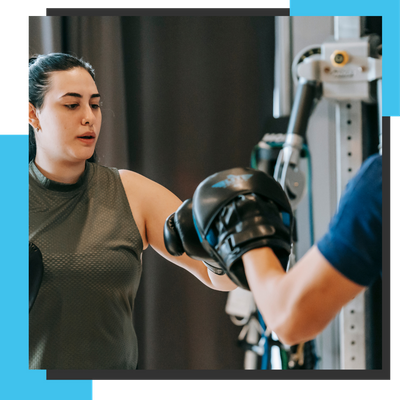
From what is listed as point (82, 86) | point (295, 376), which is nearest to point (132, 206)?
point (82, 86)

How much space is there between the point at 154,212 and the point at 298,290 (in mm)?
740

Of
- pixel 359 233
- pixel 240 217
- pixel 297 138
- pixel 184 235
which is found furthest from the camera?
pixel 297 138

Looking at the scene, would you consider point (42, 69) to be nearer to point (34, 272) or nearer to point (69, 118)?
point (69, 118)

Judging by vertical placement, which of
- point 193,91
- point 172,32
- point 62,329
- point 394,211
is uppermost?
point 172,32

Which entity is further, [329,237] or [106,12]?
[106,12]

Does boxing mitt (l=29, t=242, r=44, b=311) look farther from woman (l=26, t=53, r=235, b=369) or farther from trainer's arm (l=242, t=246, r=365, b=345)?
trainer's arm (l=242, t=246, r=365, b=345)

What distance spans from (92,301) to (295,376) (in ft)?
2.13

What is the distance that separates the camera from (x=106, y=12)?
60.4 inches

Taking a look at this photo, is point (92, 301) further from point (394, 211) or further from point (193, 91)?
point (394, 211)

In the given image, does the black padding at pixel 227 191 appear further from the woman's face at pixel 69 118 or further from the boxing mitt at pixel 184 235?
the woman's face at pixel 69 118

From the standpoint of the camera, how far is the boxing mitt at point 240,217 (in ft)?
3.05

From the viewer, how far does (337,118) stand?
147 cm

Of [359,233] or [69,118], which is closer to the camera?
[359,233]

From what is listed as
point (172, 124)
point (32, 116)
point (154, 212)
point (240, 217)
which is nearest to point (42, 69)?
point (32, 116)
